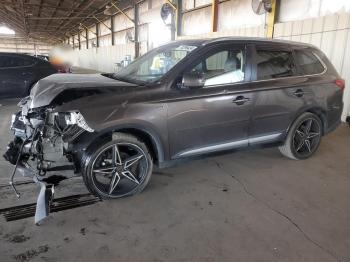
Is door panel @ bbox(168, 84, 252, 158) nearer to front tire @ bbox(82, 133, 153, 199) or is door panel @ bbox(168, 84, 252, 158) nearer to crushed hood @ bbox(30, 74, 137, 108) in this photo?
front tire @ bbox(82, 133, 153, 199)

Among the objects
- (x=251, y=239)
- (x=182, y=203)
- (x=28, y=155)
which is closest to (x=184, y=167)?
(x=182, y=203)

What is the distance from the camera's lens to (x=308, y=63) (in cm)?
404

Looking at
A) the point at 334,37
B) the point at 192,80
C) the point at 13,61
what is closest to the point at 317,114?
the point at 192,80

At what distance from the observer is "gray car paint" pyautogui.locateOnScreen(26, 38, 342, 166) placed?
2.83 meters

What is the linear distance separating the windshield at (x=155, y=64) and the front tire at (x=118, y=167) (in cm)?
74

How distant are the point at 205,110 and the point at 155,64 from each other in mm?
933

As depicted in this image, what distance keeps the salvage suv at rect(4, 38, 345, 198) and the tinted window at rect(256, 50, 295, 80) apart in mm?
13

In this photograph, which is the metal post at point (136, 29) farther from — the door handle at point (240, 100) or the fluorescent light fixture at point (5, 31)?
the fluorescent light fixture at point (5, 31)

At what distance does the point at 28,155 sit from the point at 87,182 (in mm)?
736

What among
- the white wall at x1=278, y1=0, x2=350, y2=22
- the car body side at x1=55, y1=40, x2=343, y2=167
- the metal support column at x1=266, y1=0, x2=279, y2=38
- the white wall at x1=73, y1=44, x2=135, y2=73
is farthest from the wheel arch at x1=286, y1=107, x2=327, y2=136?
the white wall at x1=73, y1=44, x2=135, y2=73

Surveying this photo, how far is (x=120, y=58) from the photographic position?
62.8ft

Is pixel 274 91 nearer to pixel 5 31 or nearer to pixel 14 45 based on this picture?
pixel 5 31

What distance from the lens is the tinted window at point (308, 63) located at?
156 inches

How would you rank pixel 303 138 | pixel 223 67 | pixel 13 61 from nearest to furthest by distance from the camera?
pixel 223 67
pixel 303 138
pixel 13 61
